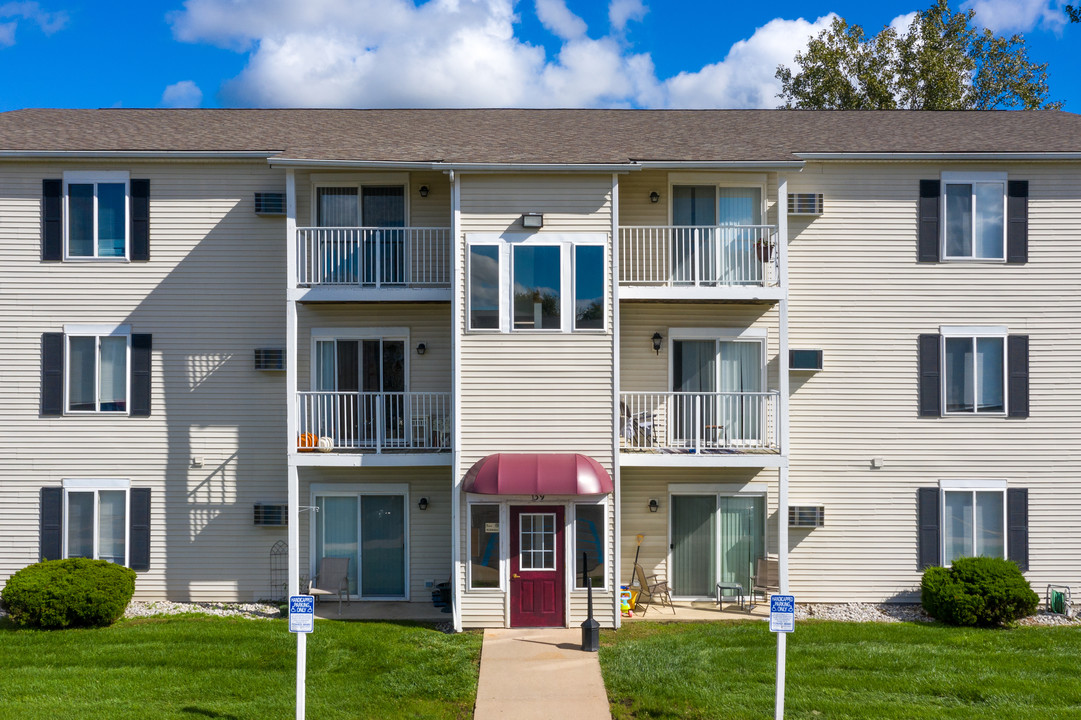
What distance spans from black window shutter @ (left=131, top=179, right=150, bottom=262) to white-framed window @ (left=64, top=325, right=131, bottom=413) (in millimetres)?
1419

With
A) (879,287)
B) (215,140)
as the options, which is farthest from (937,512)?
(215,140)

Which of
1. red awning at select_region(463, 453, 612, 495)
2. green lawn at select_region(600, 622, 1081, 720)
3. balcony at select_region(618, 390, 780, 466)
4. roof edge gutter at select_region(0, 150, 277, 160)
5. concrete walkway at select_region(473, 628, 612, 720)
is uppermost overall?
roof edge gutter at select_region(0, 150, 277, 160)

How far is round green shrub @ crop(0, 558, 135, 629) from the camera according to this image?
42.7 feet

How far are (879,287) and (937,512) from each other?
14.4 feet

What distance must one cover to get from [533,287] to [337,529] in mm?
5961

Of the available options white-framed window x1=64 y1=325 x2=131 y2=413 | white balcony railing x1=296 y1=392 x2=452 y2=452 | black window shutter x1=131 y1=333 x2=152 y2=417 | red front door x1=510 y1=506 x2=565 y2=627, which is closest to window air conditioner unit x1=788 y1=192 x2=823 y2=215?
red front door x1=510 y1=506 x2=565 y2=627

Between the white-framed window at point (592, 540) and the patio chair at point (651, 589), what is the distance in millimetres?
1466

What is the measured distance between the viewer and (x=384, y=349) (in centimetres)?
1538

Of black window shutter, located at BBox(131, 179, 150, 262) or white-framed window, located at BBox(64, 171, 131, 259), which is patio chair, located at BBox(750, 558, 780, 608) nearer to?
black window shutter, located at BBox(131, 179, 150, 262)

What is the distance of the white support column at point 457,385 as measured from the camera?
13.5 m

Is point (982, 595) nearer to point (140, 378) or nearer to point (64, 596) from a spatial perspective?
point (64, 596)

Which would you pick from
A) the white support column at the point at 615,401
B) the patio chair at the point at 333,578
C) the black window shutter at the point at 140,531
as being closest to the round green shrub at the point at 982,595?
the white support column at the point at 615,401

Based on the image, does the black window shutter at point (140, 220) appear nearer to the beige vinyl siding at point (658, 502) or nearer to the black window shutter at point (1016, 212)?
the beige vinyl siding at point (658, 502)

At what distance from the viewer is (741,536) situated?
1528 centimetres
